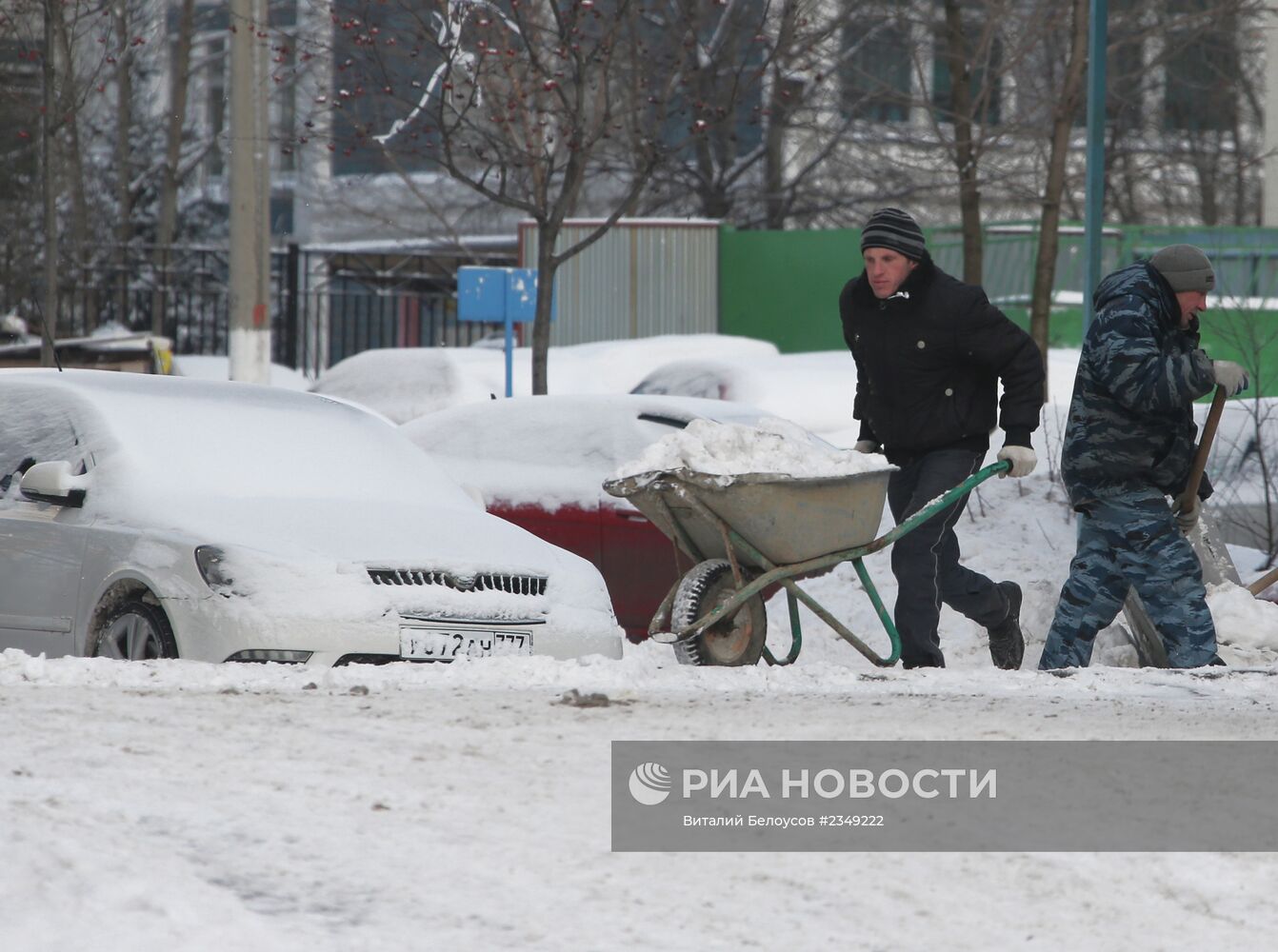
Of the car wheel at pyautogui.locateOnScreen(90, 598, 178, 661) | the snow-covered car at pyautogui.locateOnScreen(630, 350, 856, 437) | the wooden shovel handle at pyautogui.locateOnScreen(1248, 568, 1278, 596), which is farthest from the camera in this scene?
the snow-covered car at pyautogui.locateOnScreen(630, 350, 856, 437)

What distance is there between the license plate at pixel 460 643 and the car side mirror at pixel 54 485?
128cm

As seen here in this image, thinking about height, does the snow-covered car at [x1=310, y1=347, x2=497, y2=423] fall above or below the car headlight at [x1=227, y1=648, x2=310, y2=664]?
above

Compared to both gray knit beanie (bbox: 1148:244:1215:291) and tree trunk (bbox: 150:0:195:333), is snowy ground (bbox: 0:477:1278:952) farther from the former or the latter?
tree trunk (bbox: 150:0:195:333)

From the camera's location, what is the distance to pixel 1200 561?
714cm

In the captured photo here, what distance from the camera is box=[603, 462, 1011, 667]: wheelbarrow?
6.20 m

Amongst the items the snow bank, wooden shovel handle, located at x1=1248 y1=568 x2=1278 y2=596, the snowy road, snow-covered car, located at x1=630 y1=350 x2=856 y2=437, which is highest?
snow-covered car, located at x1=630 y1=350 x2=856 y2=437

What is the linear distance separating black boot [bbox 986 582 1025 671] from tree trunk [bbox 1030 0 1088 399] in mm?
6233

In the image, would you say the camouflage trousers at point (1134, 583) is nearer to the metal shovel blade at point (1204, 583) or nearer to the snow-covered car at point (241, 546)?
the metal shovel blade at point (1204, 583)

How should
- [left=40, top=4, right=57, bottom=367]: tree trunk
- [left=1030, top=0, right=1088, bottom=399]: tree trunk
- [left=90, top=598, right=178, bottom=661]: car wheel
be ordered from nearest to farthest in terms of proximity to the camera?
[left=90, top=598, right=178, bottom=661]: car wheel, [left=1030, top=0, right=1088, bottom=399]: tree trunk, [left=40, top=4, right=57, bottom=367]: tree trunk

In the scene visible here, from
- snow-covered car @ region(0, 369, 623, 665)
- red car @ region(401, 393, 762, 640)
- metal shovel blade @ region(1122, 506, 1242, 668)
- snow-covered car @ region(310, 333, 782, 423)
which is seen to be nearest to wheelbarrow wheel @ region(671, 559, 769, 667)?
snow-covered car @ region(0, 369, 623, 665)

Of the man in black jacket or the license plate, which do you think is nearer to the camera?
the license plate

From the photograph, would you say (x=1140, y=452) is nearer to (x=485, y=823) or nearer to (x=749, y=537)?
(x=749, y=537)

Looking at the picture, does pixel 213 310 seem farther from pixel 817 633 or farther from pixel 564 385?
pixel 817 633

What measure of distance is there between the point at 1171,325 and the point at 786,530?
1432mm
